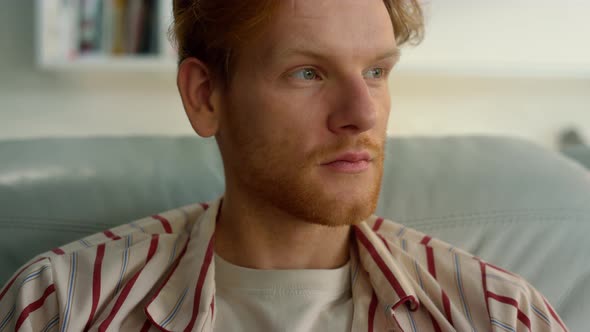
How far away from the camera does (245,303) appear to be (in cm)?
107

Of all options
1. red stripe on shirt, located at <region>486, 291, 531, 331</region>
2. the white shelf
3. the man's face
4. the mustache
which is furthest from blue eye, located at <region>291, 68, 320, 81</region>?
the white shelf

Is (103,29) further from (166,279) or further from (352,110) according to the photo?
(352,110)

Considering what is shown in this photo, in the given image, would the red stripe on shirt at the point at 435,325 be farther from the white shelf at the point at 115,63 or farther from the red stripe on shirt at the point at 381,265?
the white shelf at the point at 115,63

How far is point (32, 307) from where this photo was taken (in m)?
0.99

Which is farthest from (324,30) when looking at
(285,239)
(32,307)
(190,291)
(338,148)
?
(32,307)

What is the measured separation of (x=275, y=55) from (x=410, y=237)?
15.6 inches

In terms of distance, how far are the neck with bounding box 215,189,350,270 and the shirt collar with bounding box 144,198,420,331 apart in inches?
1.8

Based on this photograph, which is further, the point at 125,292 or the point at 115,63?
the point at 115,63

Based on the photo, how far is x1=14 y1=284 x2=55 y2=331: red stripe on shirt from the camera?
97 centimetres

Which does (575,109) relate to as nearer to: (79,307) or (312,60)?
(312,60)

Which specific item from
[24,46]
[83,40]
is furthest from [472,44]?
[24,46]

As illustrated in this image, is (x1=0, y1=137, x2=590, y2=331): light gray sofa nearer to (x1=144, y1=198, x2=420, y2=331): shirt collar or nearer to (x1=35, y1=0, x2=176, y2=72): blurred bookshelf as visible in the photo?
(x1=144, y1=198, x2=420, y2=331): shirt collar

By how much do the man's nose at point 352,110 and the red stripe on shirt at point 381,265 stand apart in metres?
0.22

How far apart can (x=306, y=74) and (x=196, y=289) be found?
37 centimetres
